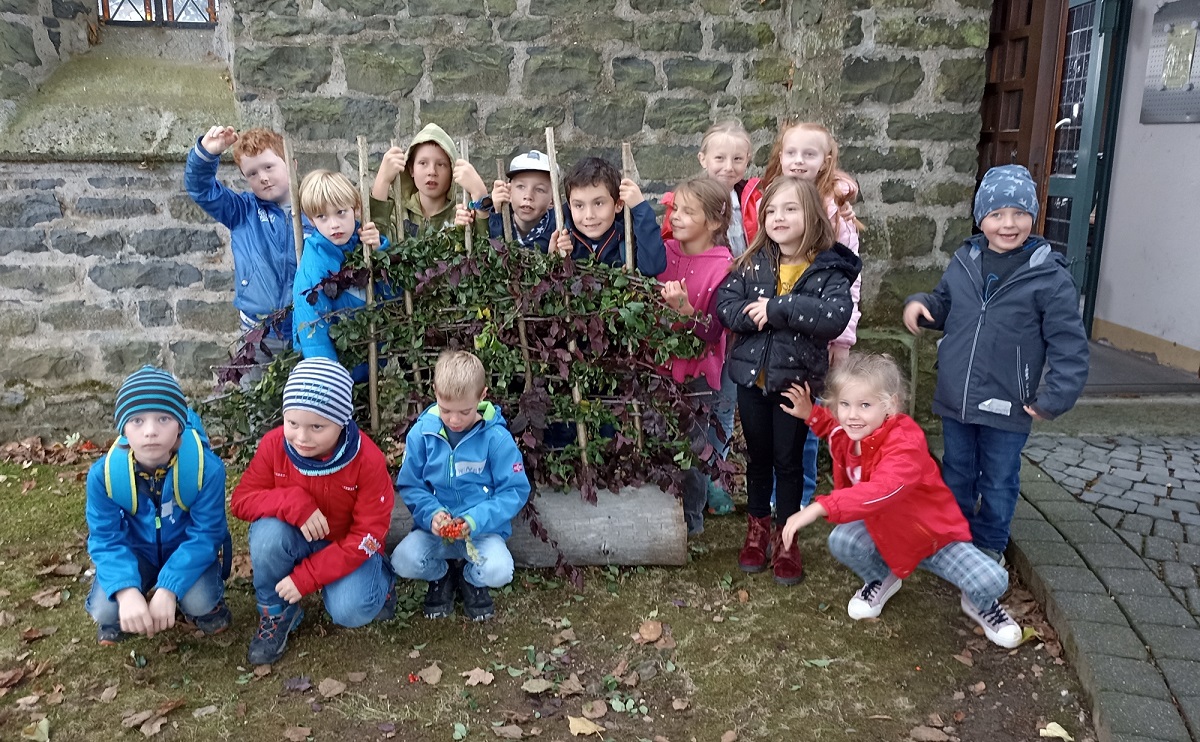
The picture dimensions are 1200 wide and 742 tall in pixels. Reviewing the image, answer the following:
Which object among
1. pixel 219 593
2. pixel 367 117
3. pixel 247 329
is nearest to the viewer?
pixel 219 593

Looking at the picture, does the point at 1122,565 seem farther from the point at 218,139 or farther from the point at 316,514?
the point at 218,139

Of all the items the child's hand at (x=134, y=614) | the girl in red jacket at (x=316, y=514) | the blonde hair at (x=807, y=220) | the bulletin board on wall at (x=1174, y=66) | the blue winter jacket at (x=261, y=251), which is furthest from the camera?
the bulletin board on wall at (x=1174, y=66)

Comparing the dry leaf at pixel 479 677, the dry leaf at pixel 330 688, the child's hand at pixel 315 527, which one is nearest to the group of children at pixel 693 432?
the child's hand at pixel 315 527

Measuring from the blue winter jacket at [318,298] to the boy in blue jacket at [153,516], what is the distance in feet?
1.96

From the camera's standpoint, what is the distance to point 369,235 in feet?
11.7

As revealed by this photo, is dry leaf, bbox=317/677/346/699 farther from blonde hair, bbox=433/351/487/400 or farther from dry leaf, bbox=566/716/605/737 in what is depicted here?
blonde hair, bbox=433/351/487/400

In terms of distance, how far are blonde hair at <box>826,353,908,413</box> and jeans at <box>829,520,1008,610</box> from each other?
0.50m

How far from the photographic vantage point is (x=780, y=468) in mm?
3623

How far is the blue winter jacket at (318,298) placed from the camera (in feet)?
11.7

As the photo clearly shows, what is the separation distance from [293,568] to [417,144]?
6.36 feet

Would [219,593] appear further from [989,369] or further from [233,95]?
[233,95]

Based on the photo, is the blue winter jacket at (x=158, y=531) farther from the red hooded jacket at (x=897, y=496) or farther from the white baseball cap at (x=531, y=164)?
the red hooded jacket at (x=897, y=496)

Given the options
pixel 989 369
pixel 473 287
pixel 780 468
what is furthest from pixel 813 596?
pixel 473 287

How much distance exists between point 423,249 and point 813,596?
6.88 feet
